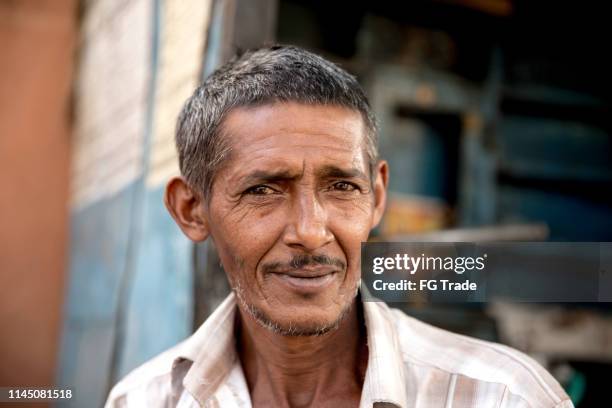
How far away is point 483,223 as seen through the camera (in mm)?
3869

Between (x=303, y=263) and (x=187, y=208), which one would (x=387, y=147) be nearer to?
(x=187, y=208)

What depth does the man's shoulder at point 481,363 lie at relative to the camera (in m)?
1.66

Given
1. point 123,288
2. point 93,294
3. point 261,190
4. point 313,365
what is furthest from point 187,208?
point 93,294

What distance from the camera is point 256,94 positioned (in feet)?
5.99

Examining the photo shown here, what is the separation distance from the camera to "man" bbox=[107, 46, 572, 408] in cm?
171

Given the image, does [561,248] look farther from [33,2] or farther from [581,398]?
[33,2]

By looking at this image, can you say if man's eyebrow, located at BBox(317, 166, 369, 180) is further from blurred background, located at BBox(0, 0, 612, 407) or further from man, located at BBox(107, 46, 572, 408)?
blurred background, located at BBox(0, 0, 612, 407)

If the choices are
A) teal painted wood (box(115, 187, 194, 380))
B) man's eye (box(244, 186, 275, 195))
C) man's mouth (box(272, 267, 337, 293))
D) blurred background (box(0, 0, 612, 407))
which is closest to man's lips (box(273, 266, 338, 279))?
man's mouth (box(272, 267, 337, 293))

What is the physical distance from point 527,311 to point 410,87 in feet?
4.49

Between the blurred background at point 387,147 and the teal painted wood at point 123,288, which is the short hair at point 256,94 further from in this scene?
the blurred background at point 387,147

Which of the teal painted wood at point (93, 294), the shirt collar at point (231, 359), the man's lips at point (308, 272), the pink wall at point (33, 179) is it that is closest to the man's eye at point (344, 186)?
the man's lips at point (308, 272)

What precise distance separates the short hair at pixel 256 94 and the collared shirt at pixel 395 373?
436mm

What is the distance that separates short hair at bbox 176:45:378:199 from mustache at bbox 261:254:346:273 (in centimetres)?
34

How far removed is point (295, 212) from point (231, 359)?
1.80ft
